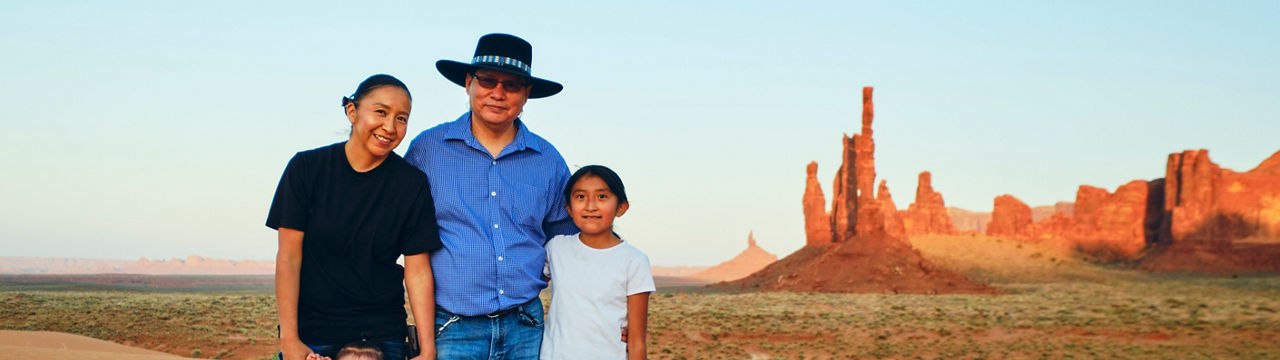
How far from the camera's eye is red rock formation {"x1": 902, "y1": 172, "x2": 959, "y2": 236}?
10075cm

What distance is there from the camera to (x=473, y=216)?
3975 mm

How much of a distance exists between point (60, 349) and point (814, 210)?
84464mm

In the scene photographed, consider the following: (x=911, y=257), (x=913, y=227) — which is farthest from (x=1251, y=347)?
(x=913, y=227)

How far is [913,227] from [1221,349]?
264ft

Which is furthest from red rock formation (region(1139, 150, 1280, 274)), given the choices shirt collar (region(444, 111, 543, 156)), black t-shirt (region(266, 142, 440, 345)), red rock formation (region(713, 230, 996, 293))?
black t-shirt (region(266, 142, 440, 345))

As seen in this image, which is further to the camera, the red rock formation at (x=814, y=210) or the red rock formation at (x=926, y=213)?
the red rock formation at (x=926, y=213)

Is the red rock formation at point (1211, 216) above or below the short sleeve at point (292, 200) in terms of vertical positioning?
above

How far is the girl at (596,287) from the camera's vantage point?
403 centimetres

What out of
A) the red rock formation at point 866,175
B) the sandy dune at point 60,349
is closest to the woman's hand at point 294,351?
the sandy dune at point 60,349

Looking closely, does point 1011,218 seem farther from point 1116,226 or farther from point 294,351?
point 294,351

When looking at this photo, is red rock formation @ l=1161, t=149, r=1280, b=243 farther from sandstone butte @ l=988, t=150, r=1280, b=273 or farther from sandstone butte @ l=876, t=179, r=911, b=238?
sandstone butte @ l=876, t=179, r=911, b=238

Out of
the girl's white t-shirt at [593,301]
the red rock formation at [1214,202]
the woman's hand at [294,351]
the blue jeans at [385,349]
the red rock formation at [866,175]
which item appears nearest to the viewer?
the woman's hand at [294,351]

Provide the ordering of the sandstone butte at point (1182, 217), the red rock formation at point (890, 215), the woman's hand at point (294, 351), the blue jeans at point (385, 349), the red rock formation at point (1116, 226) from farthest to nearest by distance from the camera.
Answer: the red rock formation at point (890, 215) → the red rock formation at point (1116, 226) → the sandstone butte at point (1182, 217) → the blue jeans at point (385, 349) → the woman's hand at point (294, 351)

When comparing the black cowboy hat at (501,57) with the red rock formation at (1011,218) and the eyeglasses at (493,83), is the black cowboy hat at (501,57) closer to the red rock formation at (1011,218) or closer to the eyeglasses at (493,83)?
the eyeglasses at (493,83)
